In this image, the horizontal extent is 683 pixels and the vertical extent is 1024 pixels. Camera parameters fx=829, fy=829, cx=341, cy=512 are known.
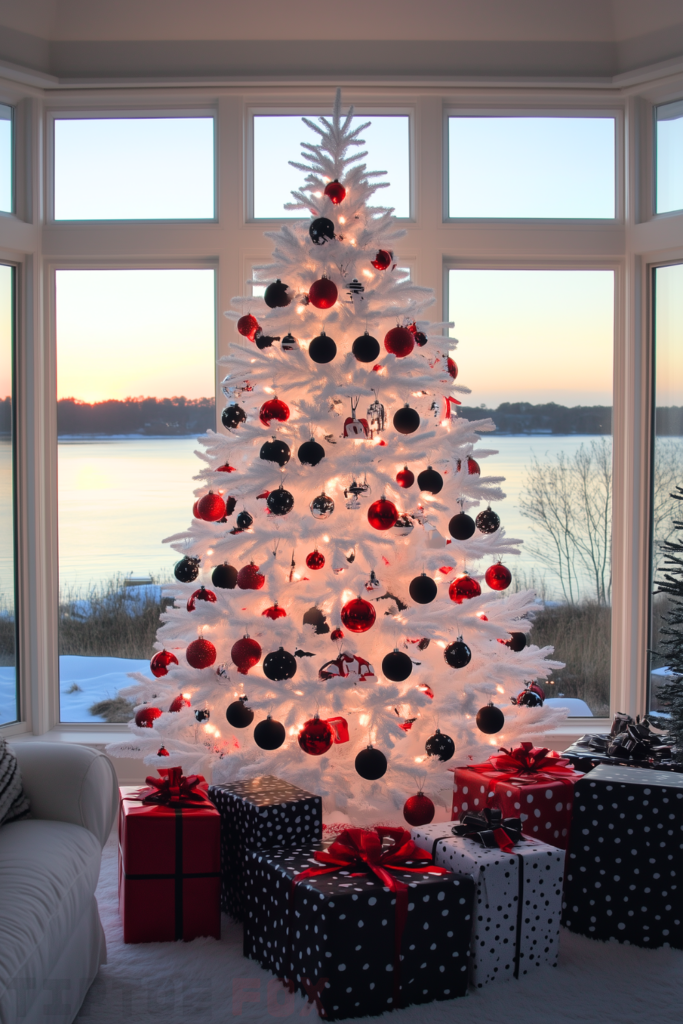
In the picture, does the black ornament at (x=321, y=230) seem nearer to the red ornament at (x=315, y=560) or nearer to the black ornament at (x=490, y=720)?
the red ornament at (x=315, y=560)

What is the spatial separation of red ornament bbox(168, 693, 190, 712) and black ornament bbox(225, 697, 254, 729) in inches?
10.1

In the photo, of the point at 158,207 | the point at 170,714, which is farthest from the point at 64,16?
the point at 170,714

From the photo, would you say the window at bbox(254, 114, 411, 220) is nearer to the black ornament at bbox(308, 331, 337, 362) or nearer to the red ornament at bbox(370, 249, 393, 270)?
the red ornament at bbox(370, 249, 393, 270)

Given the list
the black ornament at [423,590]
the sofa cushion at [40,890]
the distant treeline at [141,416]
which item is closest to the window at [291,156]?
the distant treeline at [141,416]

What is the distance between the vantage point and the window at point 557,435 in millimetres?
3859

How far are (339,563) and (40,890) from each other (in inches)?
46.5

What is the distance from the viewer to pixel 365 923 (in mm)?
1995

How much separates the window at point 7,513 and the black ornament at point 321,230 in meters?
1.75

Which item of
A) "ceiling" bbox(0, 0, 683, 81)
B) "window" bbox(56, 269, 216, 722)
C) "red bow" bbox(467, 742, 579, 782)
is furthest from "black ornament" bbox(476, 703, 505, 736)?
"ceiling" bbox(0, 0, 683, 81)

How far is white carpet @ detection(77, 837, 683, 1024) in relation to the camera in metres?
2.07

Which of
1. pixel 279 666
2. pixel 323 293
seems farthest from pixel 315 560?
pixel 323 293

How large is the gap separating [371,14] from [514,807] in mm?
3314

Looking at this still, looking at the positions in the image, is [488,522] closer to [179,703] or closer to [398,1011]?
[179,703]

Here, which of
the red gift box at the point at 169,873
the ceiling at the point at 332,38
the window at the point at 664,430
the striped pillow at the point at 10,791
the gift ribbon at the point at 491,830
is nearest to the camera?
the striped pillow at the point at 10,791
